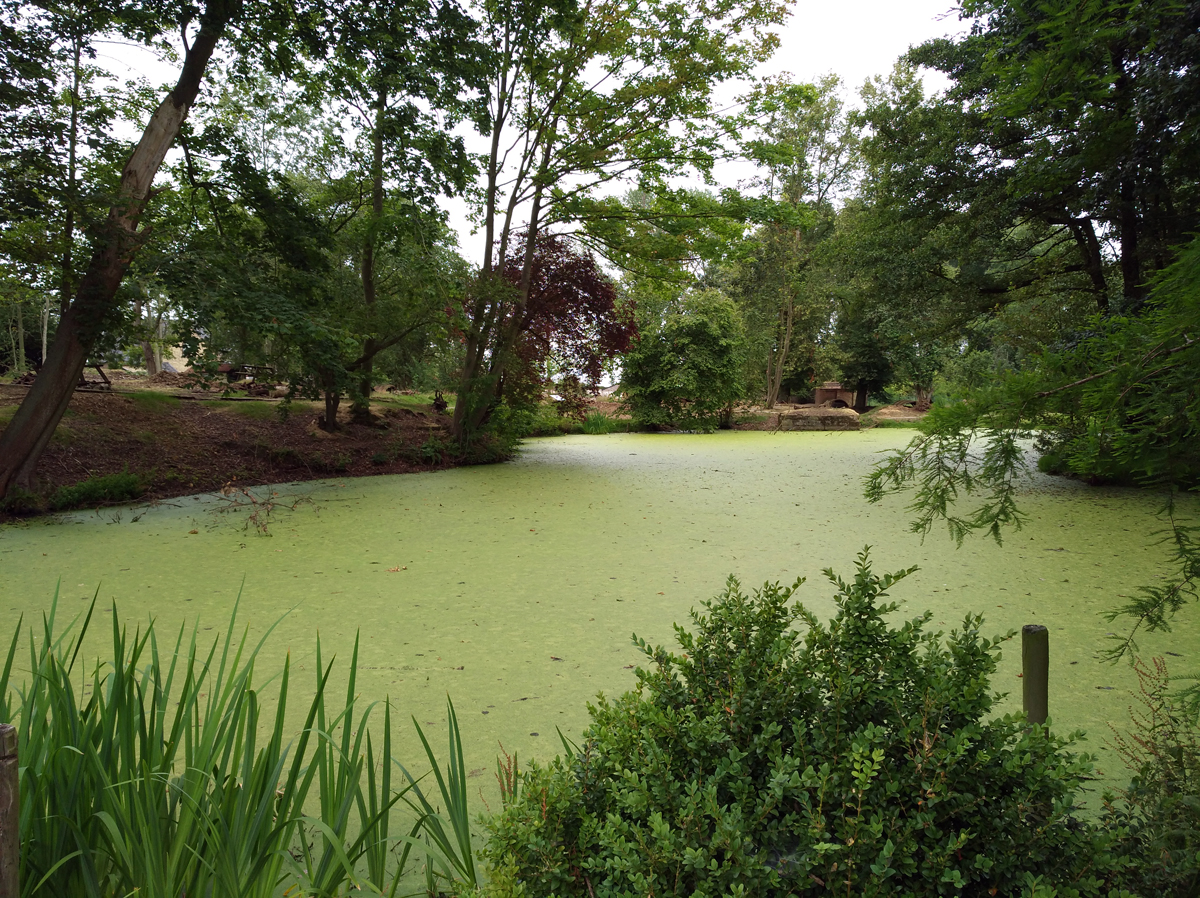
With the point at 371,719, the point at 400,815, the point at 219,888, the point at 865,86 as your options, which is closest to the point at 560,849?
the point at 219,888

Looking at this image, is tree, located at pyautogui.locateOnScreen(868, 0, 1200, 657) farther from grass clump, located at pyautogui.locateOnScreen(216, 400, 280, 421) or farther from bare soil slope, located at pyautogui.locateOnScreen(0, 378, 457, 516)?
grass clump, located at pyautogui.locateOnScreen(216, 400, 280, 421)

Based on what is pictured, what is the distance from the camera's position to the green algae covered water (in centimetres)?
190

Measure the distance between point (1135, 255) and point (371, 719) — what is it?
524 centimetres

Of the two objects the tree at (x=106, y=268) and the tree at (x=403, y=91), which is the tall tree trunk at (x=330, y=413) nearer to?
the tree at (x=403, y=91)

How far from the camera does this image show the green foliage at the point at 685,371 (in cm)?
1166

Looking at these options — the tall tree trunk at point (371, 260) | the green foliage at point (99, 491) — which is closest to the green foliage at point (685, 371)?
the tall tree trunk at point (371, 260)

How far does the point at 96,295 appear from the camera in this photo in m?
4.08

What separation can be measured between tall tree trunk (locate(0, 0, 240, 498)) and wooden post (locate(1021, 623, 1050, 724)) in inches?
191

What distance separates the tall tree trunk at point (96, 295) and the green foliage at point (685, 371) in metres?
7.99

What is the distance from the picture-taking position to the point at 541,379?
8141 mm

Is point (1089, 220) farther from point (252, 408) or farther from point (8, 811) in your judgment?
point (252, 408)

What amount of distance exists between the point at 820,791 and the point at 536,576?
233 centimetres

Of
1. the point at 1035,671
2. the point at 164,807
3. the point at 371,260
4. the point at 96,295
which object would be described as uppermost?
the point at 371,260

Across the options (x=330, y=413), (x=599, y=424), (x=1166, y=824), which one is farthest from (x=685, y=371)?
(x=1166, y=824)
